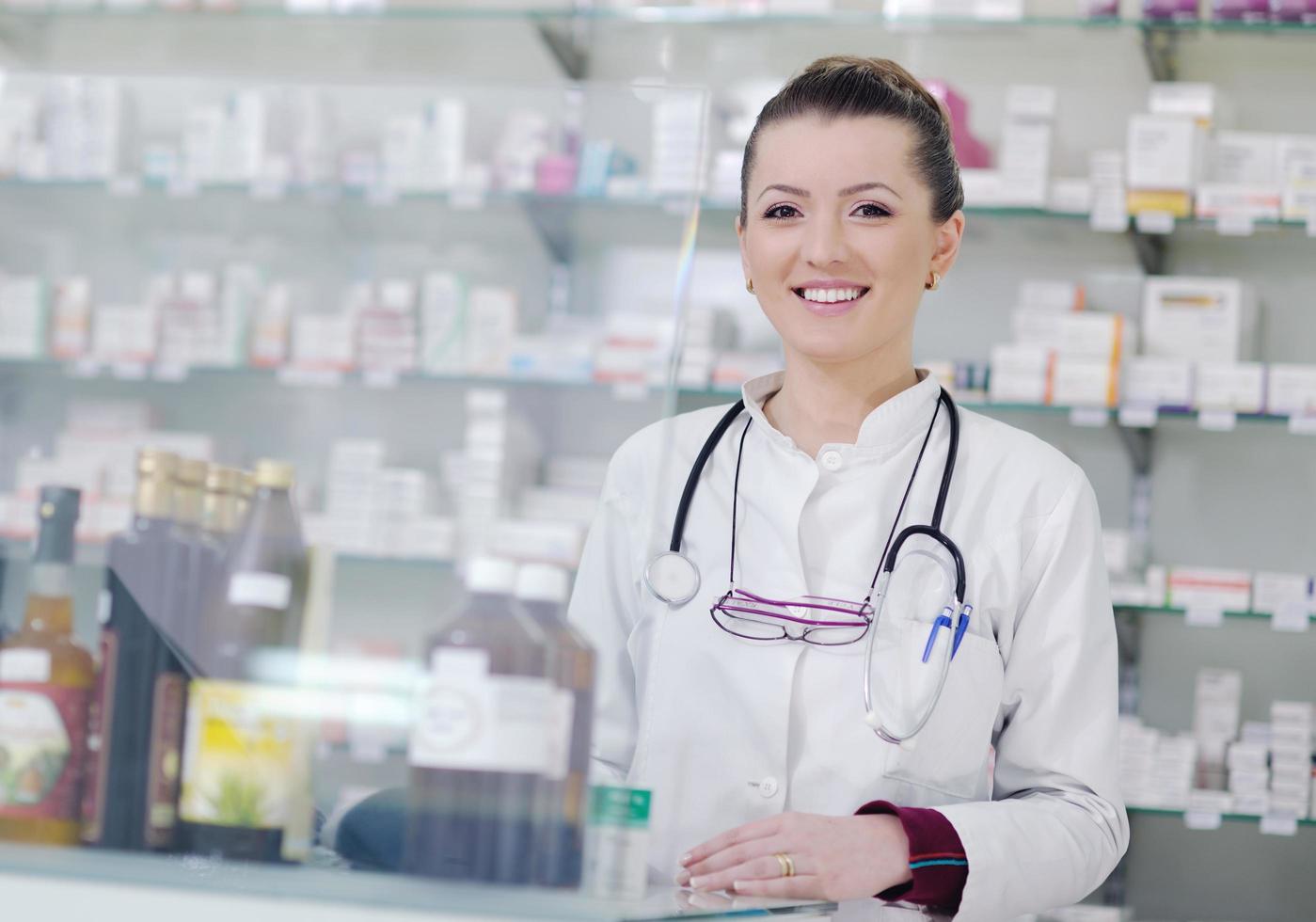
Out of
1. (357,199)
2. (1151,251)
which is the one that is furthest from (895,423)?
(1151,251)

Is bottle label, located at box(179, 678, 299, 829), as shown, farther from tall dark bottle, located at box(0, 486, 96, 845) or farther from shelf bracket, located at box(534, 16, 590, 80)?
shelf bracket, located at box(534, 16, 590, 80)

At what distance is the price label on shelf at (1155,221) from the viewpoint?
348 cm

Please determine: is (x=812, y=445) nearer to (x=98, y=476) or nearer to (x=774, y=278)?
(x=774, y=278)

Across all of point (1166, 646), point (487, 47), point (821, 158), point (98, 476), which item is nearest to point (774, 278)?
point (821, 158)

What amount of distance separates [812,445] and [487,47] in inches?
111

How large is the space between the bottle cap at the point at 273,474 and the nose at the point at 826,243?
2.43ft

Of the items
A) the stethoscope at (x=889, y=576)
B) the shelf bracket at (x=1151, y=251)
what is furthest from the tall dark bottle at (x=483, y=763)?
the shelf bracket at (x=1151, y=251)

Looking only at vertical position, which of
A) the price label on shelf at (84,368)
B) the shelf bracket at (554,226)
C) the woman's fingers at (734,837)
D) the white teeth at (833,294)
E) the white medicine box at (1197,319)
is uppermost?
the white medicine box at (1197,319)

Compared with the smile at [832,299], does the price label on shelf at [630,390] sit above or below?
below

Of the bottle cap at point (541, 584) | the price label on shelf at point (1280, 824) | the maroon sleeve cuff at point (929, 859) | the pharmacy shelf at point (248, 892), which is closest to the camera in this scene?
the pharmacy shelf at point (248, 892)

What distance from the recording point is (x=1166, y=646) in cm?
369

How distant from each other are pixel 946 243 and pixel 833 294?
0.63 ft

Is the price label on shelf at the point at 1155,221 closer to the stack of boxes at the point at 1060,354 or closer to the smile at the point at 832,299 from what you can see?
the stack of boxes at the point at 1060,354

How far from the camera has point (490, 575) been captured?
0.97 m
